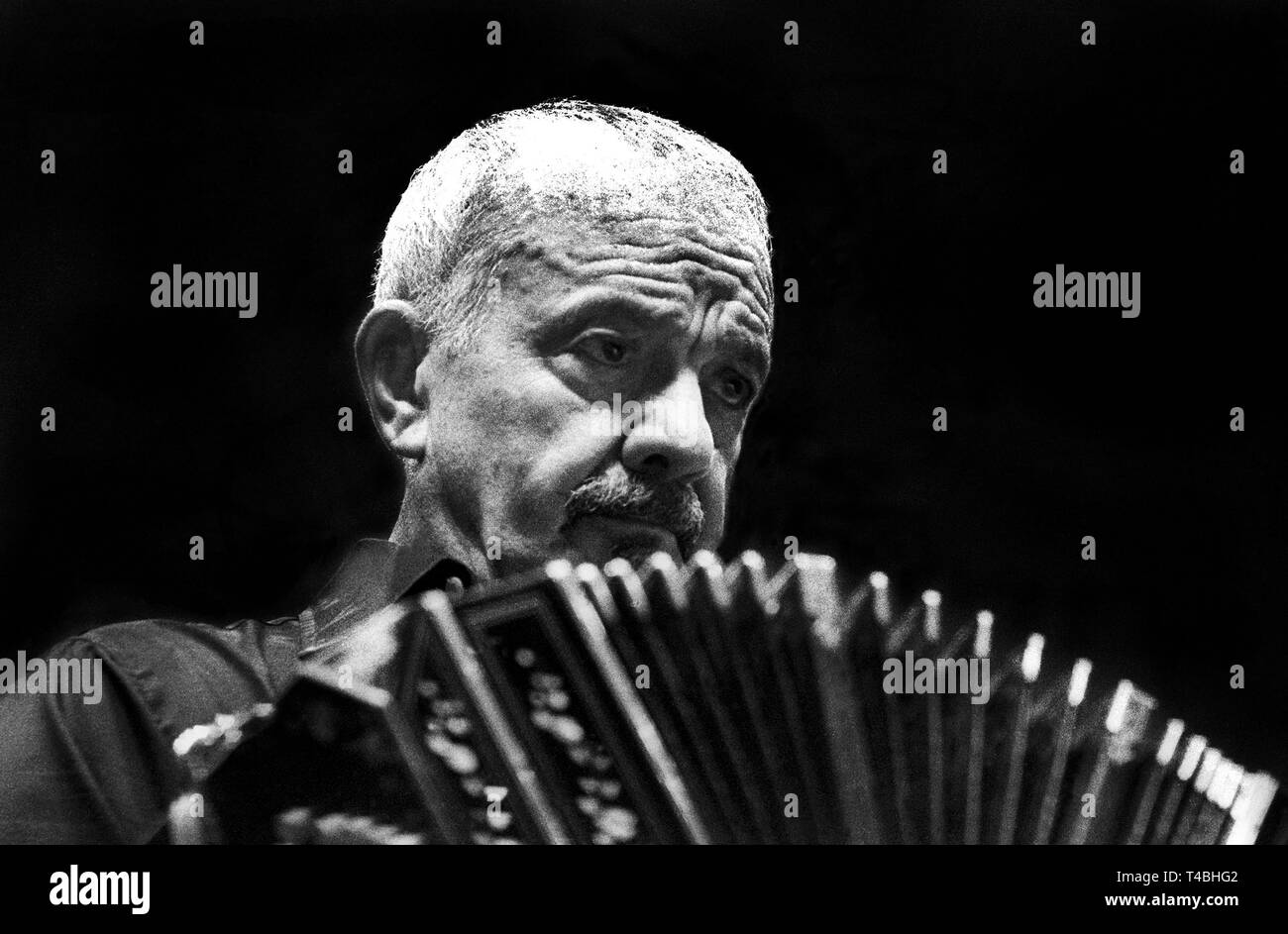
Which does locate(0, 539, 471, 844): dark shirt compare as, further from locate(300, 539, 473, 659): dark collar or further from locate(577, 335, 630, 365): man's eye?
locate(577, 335, 630, 365): man's eye

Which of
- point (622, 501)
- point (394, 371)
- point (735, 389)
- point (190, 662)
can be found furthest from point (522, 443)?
point (190, 662)

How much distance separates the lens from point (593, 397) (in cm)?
436

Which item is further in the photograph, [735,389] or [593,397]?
[735,389]

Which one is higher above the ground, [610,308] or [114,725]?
[610,308]

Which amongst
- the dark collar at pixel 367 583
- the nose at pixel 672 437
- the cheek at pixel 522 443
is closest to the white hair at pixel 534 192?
the cheek at pixel 522 443

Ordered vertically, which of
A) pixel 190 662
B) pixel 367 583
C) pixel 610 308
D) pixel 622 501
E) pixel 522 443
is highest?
pixel 610 308

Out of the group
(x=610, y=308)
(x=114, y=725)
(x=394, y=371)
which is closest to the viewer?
(x=114, y=725)

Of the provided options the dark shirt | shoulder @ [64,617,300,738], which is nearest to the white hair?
the dark shirt

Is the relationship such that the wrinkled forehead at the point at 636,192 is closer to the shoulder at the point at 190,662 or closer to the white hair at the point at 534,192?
the white hair at the point at 534,192

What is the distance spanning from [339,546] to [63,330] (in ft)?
2.43

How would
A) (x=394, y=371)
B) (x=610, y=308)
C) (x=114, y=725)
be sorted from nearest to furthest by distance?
(x=114, y=725) → (x=610, y=308) → (x=394, y=371)

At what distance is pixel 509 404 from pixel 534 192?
1.46 ft

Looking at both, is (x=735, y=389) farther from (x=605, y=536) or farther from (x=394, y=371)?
(x=394, y=371)
